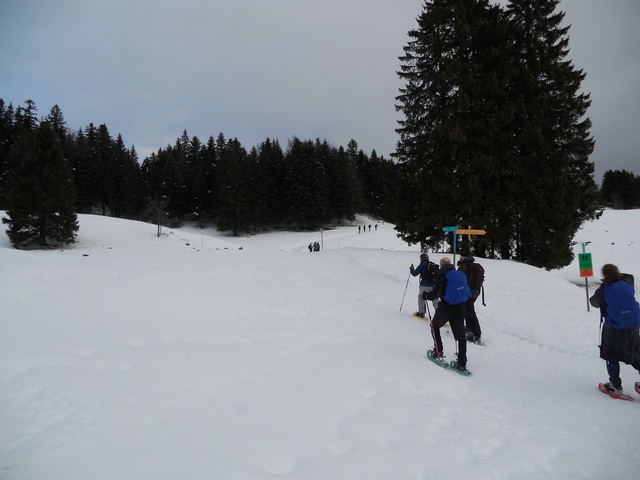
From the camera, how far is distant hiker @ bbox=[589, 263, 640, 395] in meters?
5.04

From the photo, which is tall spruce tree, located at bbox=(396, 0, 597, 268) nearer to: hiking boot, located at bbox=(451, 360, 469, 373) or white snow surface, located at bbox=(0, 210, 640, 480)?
white snow surface, located at bbox=(0, 210, 640, 480)

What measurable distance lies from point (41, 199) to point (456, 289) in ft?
117

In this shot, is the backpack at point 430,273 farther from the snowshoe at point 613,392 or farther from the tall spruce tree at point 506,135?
the tall spruce tree at point 506,135

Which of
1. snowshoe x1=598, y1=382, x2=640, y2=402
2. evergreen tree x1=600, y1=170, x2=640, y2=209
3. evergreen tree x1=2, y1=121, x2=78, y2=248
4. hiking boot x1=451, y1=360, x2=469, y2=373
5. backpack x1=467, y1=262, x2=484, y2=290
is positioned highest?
evergreen tree x1=600, y1=170, x2=640, y2=209

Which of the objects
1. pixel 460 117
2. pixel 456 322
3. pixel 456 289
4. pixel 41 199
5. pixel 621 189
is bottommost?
pixel 456 322

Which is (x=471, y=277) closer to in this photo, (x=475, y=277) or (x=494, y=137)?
(x=475, y=277)

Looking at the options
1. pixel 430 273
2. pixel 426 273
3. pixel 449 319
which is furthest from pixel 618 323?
pixel 426 273

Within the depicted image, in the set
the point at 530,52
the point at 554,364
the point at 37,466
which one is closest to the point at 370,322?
the point at 554,364

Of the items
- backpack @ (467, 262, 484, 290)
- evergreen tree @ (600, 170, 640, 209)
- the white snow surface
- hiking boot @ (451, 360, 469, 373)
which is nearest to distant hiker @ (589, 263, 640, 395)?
the white snow surface

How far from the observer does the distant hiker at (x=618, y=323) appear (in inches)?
198

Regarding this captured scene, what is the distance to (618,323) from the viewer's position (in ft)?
16.8

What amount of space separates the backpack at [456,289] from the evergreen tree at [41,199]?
111 ft

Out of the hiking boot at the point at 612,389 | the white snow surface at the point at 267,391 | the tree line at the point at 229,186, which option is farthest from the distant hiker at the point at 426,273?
the tree line at the point at 229,186

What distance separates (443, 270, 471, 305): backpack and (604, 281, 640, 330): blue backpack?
214 cm
